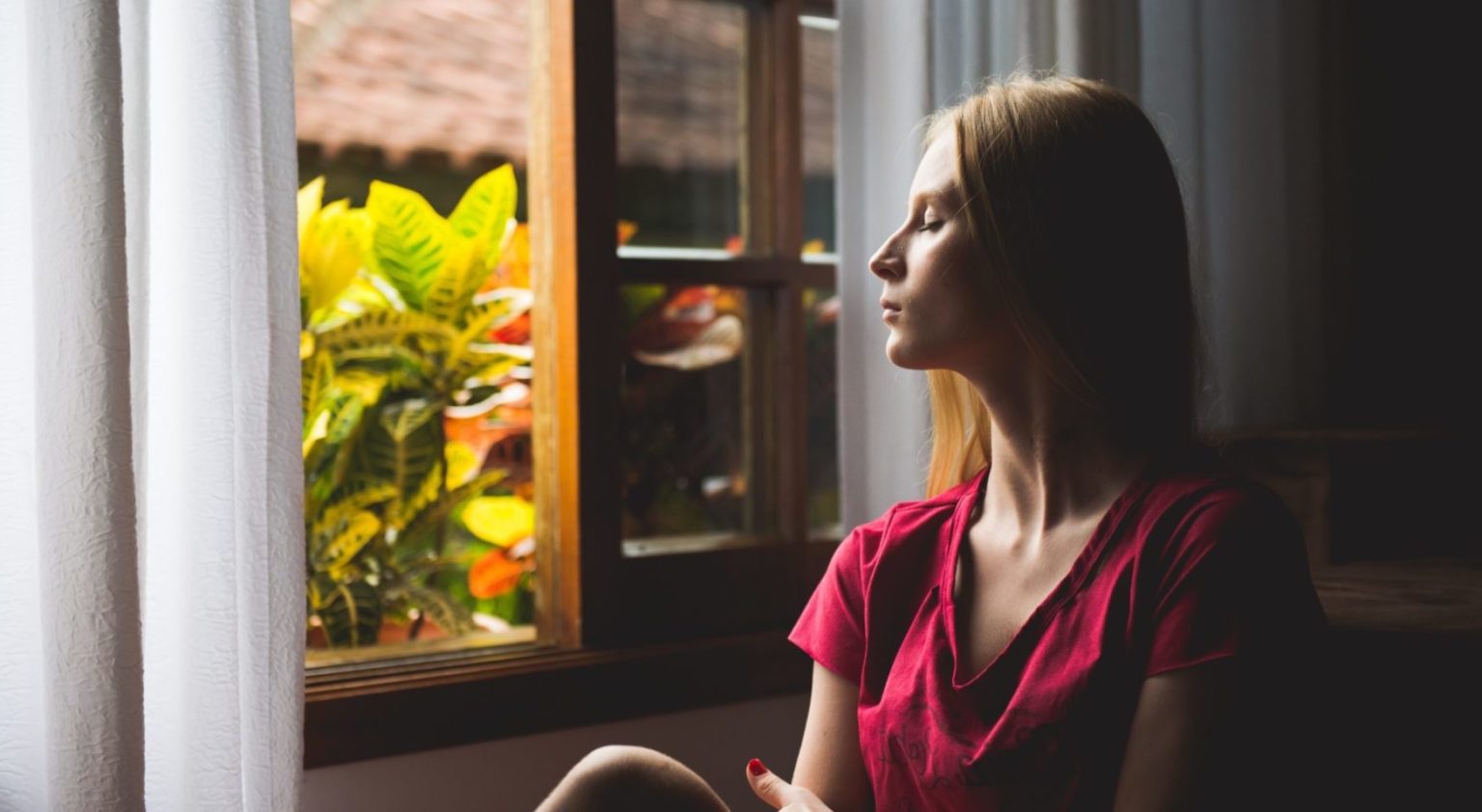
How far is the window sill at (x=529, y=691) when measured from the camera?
154 cm

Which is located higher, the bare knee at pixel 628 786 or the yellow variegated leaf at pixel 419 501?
the yellow variegated leaf at pixel 419 501

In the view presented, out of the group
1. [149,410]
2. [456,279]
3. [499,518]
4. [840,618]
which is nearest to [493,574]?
[499,518]

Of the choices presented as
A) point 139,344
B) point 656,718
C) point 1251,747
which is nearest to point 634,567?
point 656,718

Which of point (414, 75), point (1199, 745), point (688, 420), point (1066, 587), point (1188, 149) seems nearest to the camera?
point (1199, 745)

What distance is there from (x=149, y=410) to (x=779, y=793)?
0.74 meters

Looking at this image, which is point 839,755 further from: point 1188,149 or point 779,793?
point 1188,149

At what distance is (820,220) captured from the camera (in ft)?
7.03

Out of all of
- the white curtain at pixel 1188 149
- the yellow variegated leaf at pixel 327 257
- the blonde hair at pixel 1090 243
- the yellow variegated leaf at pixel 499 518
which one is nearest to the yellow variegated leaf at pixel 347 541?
the yellow variegated leaf at pixel 499 518

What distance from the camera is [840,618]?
1237 mm

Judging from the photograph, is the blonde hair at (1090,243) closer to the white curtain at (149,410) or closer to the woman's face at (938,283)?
the woman's face at (938,283)

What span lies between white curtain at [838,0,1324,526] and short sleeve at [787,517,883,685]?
49 centimetres

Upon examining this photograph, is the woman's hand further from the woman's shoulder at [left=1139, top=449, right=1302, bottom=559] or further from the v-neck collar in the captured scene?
the woman's shoulder at [left=1139, top=449, right=1302, bottom=559]

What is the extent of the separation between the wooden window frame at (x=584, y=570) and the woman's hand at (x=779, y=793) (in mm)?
542

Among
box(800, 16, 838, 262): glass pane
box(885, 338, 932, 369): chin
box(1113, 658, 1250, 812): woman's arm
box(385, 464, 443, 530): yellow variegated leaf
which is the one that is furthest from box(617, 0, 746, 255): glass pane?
box(1113, 658, 1250, 812): woman's arm
